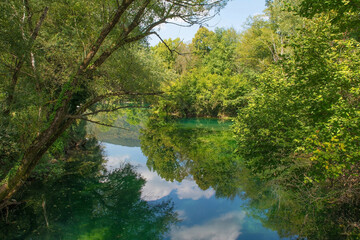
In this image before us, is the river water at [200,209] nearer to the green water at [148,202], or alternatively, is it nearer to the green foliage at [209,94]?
the green water at [148,202]

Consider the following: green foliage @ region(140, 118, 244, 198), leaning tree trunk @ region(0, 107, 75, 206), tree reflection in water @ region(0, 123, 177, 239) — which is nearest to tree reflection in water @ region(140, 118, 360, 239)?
green foliage @ region(140, 118, 244, 198)

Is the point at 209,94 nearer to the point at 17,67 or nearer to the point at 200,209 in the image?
the point at 200,209

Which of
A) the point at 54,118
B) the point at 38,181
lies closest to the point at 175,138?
the point at 38,181

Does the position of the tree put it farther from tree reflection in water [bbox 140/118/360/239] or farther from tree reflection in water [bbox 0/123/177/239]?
tree reflection in water [bbox 140/118/360/239]

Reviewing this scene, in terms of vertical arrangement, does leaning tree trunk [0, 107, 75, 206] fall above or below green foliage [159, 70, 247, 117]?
below

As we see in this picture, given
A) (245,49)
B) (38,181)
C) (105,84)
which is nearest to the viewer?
(105,84)

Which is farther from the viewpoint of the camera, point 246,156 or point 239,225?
point 246,156

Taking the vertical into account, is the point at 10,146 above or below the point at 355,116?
below

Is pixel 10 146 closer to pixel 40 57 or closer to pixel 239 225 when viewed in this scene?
pixel 40 57

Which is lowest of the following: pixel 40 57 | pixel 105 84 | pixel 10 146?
pixel 10 146

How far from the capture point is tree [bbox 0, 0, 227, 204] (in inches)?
221

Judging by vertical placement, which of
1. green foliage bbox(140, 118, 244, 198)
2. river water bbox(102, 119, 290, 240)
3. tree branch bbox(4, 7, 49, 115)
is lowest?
river water bbox(102, 119, 290, 240)

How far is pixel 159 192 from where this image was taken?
10.5m

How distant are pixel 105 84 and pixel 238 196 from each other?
257 inches
